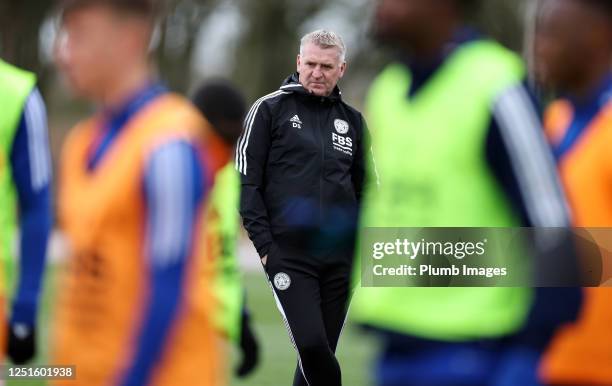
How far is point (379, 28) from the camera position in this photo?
129 inches

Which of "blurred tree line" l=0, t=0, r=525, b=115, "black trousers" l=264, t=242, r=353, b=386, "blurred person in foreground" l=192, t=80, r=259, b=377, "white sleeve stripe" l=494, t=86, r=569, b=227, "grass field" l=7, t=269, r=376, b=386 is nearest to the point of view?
"white sleeve stripe" l=494, t=86, r=569, b=227

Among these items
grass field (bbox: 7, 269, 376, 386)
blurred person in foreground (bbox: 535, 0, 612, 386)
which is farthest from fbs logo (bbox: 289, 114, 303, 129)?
blurred person in foreground (bbox: 535, 0, 612, 386)

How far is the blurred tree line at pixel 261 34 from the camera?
105 feet

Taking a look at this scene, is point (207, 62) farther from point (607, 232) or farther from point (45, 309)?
point (607, 232)

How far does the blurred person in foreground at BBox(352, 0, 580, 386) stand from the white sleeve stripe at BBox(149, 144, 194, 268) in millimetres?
662

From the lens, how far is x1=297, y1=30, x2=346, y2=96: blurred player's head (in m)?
6.29

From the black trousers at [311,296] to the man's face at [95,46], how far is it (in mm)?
2922

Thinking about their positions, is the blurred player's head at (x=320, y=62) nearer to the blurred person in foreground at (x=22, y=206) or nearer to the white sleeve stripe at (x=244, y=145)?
the white sleeve stripe at (x=244, y=145)

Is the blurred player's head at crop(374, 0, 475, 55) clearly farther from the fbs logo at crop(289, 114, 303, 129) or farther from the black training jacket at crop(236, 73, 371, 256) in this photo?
the fbs logo at crop(289, 114, 303, 129)

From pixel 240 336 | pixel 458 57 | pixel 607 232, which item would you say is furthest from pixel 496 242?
pixel 240 336

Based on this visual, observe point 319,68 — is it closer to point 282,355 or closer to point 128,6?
point 128,6

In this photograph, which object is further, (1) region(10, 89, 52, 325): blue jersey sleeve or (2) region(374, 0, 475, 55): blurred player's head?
(1) region(10, 89, 52, 325): blue jersey sleeve

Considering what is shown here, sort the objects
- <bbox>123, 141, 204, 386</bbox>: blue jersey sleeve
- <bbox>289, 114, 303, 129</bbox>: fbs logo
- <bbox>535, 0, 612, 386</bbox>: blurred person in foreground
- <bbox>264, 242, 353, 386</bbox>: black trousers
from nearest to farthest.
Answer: <bbox>123, 141, 204, 386</bbox>: blue jersey sleeve
<bbox>535, 0, 612, 386</bbox>: blurred person in foreground
<bbox>264, 242, 353, 386</bbox>: black trousers
<bbox>289, 114, 303, 129</bbox>: fbs logo

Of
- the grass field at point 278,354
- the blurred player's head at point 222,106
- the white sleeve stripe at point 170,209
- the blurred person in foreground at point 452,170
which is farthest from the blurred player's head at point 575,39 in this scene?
the grass field at point 278,354
